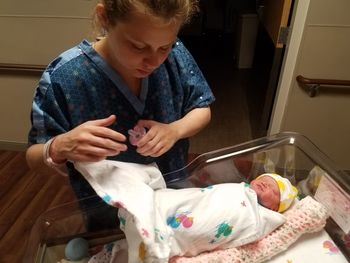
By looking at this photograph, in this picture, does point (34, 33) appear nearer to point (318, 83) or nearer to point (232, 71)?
point (318, 83)

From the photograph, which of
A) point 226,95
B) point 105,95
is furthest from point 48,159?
point 226,95

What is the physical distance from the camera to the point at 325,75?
1618 millimetres

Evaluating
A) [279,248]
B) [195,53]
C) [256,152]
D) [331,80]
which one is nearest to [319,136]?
[331,80]

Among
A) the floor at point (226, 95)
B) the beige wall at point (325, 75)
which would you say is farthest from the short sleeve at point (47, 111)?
the floor at point (226, 95)

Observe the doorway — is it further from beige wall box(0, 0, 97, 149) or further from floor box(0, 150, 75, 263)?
beige wall box(0, 0, 97, 149)

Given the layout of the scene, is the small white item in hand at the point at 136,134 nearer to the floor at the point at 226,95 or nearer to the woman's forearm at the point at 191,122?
the woman's forearm at the point at 191,122

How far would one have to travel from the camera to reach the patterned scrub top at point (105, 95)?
697mm

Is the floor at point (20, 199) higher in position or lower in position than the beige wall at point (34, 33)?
lower

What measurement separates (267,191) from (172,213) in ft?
0.95

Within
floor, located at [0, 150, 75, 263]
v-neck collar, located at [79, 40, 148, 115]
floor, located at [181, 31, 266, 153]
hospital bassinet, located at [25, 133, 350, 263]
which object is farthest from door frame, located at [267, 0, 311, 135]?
floor, located at [0, 150, 75, 263]

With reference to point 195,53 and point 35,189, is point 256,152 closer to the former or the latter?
point 35,189

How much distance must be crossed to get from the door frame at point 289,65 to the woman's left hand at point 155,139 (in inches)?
42.2

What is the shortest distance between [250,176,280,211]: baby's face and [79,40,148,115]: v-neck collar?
40 centimetres

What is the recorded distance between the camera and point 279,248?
82cm
